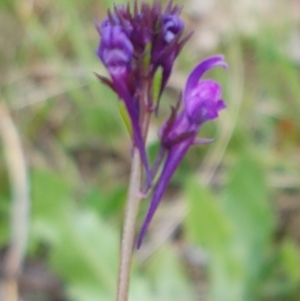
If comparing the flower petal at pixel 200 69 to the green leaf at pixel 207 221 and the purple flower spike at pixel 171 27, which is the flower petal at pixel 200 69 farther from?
the green leaf at pixel 207 221

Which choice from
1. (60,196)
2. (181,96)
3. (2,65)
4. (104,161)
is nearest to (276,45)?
(104,161)

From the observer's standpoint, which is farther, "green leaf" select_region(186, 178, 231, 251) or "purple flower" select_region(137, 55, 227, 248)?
"green leaf" select_region(186, 178, 231, 251)

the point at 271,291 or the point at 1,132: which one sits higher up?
the point at 1,132

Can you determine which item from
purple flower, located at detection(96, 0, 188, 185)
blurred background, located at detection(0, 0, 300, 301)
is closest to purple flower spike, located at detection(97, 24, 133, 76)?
purple flower, located at detection(96, 0, 188, 185)

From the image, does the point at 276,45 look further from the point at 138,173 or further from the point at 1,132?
the point at 138,173

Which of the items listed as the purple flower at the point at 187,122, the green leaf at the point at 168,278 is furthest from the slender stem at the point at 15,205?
the purple flower at the point at 187,122

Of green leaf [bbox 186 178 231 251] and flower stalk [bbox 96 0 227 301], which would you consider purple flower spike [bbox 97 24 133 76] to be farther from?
green leaf [bbox 186 178 231 251]
